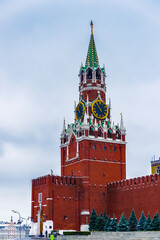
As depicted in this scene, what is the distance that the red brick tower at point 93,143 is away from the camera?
63375 millimetres

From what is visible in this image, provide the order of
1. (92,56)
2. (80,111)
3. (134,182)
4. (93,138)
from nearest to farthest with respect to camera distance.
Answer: (134,182) → (93,138) → (80,111) → (92,56)

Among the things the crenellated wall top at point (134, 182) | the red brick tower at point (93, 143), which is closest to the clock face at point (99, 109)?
the red brick tower at point (93, 143)

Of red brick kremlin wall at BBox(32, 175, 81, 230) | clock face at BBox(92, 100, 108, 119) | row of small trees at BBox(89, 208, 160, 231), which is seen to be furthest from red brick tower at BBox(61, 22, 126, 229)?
row of small trees at BBox(89, 208, 160, 231)

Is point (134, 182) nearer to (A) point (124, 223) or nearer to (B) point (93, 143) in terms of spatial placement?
(A) point (124, 223)

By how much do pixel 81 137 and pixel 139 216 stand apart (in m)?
15.5

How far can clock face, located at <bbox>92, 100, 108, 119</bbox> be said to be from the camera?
2704 inches

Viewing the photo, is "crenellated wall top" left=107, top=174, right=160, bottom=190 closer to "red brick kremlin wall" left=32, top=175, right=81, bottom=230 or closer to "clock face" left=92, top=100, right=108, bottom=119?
"red brick kremlin wall" left=32, top=175, right=81, bottom=230

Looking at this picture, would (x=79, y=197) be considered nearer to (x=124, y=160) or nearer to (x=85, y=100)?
(x=124, y=160)

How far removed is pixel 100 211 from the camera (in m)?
63.3

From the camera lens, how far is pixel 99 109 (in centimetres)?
6925

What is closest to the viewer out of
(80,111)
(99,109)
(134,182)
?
(134,182)

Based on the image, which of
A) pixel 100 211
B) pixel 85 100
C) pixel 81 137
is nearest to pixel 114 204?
pixel 100 211

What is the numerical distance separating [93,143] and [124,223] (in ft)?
57.1

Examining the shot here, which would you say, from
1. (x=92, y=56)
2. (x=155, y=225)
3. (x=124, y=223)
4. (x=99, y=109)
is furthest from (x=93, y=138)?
(x=155, y=225)
